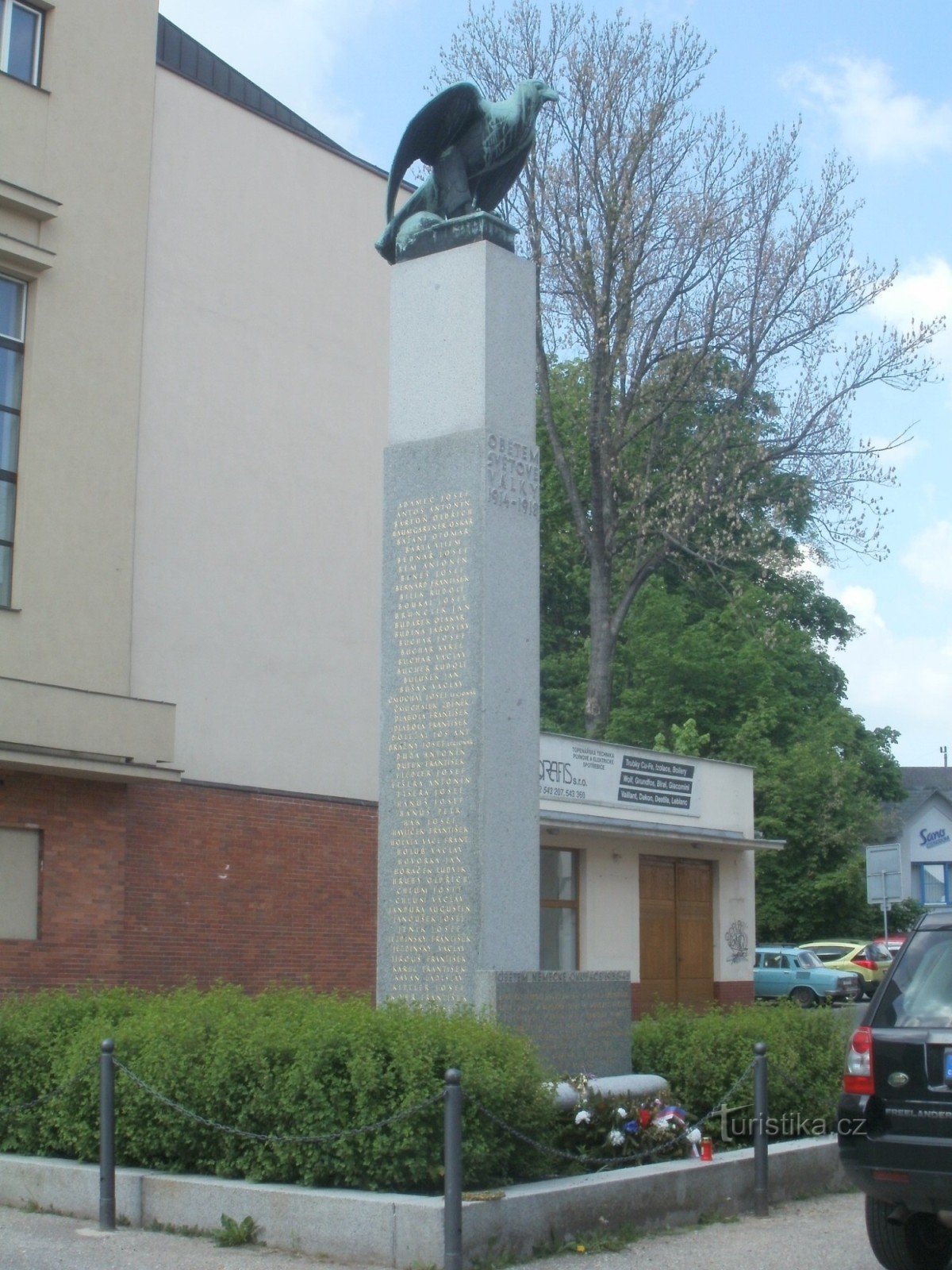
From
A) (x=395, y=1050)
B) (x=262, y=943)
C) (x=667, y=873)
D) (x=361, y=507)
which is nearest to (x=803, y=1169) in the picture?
(x=395, y=1050)

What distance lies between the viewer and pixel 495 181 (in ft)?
43.3

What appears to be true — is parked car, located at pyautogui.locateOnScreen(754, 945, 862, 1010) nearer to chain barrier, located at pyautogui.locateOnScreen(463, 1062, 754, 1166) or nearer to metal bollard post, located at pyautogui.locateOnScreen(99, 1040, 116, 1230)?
chain barrier, located at pyautogui.locateOnScreen(463, 1062, 754, 1166)

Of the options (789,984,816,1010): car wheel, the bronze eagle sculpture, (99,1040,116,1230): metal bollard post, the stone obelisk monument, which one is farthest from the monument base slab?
(789,984,816,1010): car wheel

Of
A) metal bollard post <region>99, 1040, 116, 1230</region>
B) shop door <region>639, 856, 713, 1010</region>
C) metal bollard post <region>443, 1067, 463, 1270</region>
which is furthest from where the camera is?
shop door <region>639, 856, 713, 1010</region>

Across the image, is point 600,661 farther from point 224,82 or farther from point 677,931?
point 224,82

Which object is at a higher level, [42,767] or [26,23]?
[26,23]

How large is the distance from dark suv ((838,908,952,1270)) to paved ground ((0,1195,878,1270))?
102cm

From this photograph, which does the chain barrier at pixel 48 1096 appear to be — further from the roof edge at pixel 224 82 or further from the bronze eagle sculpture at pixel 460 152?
the roof edge at pixel 224 82

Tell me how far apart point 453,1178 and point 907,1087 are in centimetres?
224

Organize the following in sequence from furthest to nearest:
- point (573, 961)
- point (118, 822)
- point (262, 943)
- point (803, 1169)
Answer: point (573, 961)
point (262, 943)
point (118, 822)
point (803, 1169)

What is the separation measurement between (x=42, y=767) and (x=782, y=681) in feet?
109

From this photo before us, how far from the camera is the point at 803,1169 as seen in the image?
10977mm

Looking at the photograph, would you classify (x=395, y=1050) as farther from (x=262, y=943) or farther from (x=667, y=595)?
(x=667, y=595)

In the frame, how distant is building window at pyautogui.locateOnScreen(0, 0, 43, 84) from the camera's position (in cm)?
1956
